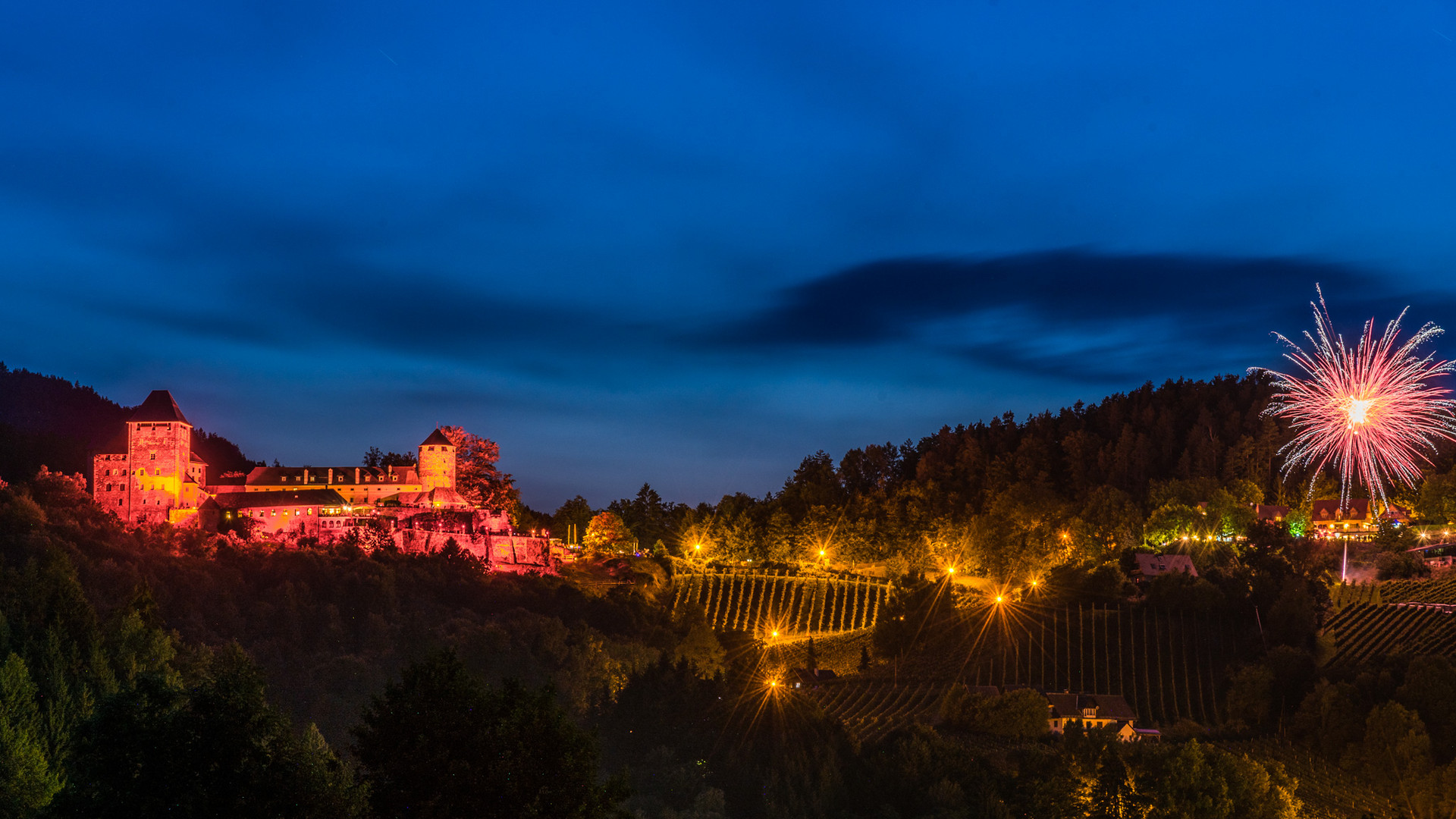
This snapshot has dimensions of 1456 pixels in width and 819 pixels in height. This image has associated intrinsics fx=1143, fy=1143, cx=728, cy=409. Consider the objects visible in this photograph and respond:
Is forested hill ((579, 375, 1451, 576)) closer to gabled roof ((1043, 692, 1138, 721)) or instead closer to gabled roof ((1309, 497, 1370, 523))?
gabled roof ((1309, 497, 1370, 523))

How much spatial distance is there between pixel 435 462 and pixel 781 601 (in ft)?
70.9

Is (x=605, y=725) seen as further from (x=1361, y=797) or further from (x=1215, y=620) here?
(x=1215, y=620)

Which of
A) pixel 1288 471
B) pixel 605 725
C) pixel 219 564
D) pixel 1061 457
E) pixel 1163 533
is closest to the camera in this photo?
pixel 605 725

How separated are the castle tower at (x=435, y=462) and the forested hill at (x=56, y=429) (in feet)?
54.0

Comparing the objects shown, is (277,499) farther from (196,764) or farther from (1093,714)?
(196,764)

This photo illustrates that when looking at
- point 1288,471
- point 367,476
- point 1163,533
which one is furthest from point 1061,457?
point 367,476

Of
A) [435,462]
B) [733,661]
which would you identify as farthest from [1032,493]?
[435,462]

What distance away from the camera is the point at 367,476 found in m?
63.9

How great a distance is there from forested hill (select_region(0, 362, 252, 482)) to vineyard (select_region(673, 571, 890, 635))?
32086 mm

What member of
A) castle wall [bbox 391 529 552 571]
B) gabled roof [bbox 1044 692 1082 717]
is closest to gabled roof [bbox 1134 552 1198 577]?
gabled roof [bbox 1044 692 1082 717]

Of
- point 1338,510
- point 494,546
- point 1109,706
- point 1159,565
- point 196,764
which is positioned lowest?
point 1109,706

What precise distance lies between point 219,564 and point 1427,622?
187 ft

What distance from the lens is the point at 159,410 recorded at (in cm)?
5528

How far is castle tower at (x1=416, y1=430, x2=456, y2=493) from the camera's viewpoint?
6500 centimetres
